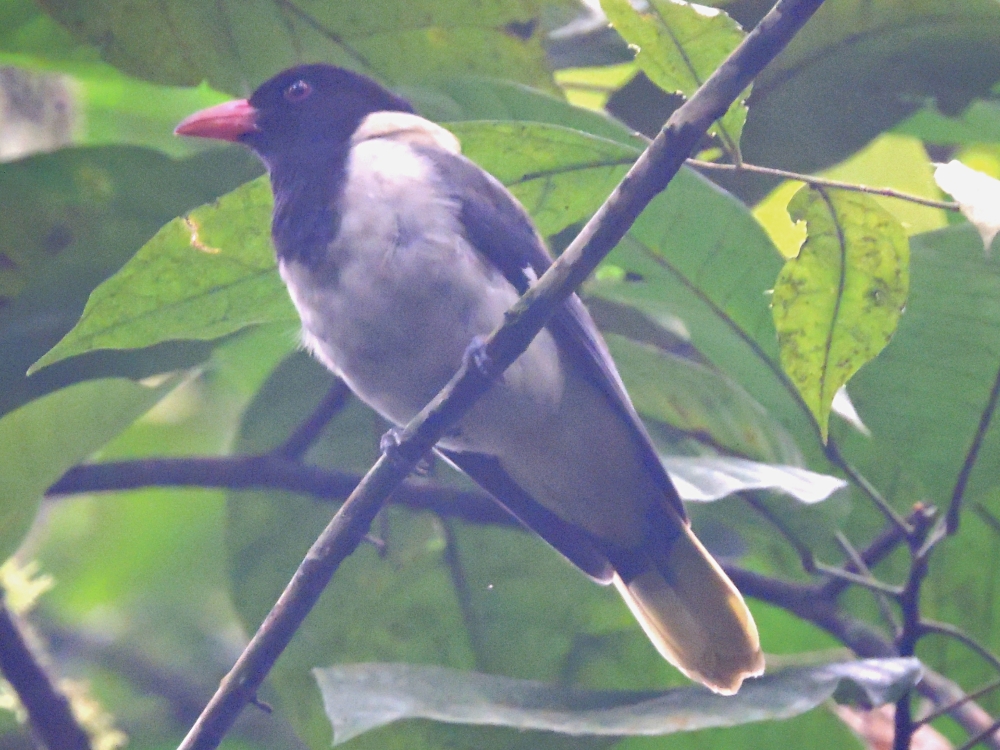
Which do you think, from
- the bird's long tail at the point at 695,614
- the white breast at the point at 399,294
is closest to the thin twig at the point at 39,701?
the white breast at the point at 399,294

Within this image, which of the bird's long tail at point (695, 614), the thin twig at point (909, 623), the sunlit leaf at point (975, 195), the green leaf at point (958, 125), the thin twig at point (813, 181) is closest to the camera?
the sunlit leaf at point (975, 195)

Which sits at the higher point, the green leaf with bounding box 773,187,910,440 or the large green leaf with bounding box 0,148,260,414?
the green leaf with bounding box 773,187,910,440

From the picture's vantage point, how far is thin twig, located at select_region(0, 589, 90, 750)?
2.05m

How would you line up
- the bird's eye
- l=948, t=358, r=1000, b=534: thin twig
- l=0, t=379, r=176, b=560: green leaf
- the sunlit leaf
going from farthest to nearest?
the bird's eye
l=0, t=379, r=176, b=560: green leaf
l=948, t=358, r=1000, b=534: thin twig
the sunlit leaf

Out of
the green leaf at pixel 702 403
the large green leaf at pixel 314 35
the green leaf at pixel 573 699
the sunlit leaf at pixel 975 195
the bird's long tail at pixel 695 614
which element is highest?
the sunlit leaf at pixel 975 195

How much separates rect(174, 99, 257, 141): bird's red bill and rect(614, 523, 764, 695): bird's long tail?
1208 mm

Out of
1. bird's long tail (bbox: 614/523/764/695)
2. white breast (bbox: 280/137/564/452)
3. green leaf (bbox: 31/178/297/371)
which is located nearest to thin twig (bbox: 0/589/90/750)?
green leaf (bbox: 31/178/297/371)

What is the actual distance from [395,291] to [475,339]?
0.69ft

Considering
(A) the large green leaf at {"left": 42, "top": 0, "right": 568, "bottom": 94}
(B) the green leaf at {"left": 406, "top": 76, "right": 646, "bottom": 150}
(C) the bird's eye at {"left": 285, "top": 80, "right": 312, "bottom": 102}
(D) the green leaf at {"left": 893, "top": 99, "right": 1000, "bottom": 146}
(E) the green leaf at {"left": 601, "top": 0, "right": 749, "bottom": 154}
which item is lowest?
(D) the green leaf at {"left": 893, "top": 99, "right": 1000, "bottom": 146}

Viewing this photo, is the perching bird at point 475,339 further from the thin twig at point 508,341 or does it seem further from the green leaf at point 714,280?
the thin twig at point 508,341

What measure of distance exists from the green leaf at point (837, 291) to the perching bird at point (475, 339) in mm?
548

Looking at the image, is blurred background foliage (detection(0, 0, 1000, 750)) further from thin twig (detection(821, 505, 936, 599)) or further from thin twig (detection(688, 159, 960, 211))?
thin twig (detection(688, 159, 960, 211))

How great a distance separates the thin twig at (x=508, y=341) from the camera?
4.62 ft

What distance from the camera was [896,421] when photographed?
2201mm
